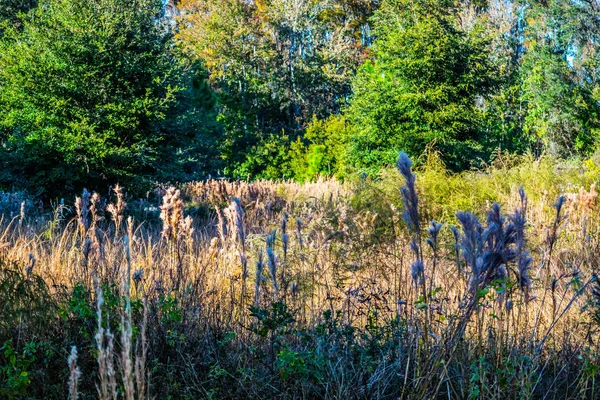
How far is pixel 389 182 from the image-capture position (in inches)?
347

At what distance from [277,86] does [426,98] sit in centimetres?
1598

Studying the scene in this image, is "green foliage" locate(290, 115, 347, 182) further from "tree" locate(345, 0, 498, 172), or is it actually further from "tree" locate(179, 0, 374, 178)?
"tree" locate(345, 0, 498, 172)

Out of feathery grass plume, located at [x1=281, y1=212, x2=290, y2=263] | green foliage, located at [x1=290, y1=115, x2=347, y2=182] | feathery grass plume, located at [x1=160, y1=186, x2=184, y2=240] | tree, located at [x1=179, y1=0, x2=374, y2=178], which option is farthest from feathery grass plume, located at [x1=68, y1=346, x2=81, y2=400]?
tree, located at [x1=179, y1=0, x2=374, y2=178]

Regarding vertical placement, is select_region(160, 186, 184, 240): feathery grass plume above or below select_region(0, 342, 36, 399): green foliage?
above

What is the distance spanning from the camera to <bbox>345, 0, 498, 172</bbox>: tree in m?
15.3

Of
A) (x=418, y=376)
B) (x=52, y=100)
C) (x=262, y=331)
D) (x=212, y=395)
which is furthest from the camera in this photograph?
(x=52, y=100)

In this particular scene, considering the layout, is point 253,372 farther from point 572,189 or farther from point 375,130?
point 375,130

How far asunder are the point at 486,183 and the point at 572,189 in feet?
4.27

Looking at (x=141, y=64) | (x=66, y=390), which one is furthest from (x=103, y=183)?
(x=66, y=390)

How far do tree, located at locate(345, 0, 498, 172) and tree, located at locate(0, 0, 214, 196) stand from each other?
6.71 m

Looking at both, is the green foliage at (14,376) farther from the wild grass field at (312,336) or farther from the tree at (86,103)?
the tree at (86,103)

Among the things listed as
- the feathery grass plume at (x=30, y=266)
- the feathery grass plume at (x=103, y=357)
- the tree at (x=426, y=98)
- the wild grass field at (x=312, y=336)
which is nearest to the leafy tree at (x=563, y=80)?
the tree at (x=426, y=98)

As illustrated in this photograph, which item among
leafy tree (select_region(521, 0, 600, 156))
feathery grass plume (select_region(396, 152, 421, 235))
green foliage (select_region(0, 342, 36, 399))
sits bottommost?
green foliage (select_region(0, 342, 36, 399))

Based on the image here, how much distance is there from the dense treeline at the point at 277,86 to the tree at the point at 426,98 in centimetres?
5
